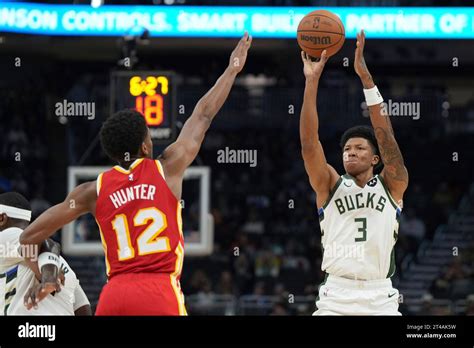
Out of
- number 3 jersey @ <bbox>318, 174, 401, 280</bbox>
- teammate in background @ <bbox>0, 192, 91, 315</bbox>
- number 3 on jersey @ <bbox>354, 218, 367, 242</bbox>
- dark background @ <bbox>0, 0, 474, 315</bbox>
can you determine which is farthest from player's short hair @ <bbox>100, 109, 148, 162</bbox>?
dark background @ <bbox>0, 0, 474, 315</bbox>

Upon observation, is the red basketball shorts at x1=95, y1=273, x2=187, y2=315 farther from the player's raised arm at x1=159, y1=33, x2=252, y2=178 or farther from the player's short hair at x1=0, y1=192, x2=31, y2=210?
the player's short hair at x1=0, y1=192, x2=31, y2=210

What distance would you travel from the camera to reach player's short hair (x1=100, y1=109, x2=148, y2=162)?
5438mm

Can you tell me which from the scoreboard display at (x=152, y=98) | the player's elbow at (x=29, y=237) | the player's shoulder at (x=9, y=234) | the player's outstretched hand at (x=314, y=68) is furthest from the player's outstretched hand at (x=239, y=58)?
the scoreboard display at (x=152, y=98)

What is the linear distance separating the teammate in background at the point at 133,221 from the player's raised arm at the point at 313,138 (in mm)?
1357

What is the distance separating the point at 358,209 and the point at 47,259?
1911 mm

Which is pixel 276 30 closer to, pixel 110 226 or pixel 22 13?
pixel 22 13

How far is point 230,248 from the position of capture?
19312 millimetres

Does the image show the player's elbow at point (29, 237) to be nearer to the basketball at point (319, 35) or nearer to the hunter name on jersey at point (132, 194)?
the hunter name on jersey at point (132, 194)

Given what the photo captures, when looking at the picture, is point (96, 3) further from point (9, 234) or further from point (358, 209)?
point (358, 209)

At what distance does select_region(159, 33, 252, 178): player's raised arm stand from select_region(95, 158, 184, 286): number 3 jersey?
15 centimetres

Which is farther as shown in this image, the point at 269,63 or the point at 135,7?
the point at 269,63

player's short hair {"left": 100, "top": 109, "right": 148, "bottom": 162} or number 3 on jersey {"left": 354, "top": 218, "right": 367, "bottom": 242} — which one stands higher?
player's short hair {"left": 100, "top": 109, "right": 148, "bottom": 162}
